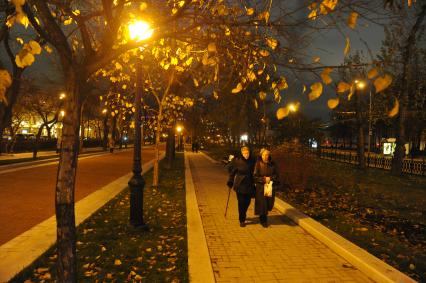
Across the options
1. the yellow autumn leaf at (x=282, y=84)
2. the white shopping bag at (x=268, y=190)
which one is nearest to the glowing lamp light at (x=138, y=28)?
the yellow autumn leaf at (x=282, y=84)

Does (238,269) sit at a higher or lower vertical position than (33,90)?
lower

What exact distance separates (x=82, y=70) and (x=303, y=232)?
225 inches

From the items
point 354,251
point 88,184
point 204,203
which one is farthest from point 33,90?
point 354,251

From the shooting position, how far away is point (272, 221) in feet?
29.3

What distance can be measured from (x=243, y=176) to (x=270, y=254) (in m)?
2.14

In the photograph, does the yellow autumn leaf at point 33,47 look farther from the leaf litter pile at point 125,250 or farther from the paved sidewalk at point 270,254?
the paved sidewalk at point 270,254

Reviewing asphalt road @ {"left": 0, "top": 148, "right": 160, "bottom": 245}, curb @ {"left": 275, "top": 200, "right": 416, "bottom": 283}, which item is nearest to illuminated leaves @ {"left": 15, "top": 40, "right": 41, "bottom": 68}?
asphalt road @ {"left": 0, "top": 148, "right": 160, "bottom": 245}

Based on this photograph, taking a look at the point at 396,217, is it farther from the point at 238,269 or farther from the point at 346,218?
the point at 238,269

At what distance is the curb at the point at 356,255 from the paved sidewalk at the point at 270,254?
0.10m

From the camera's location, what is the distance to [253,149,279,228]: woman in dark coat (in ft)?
26.5

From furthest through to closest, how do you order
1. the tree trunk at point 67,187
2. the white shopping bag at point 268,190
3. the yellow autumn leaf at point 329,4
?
1. the white shopping bag at point 268,190
2. the tree trunk at point 67,187
3. the yellow autumn leaf at point 329,4

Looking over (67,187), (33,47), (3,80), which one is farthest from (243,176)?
(3,80)

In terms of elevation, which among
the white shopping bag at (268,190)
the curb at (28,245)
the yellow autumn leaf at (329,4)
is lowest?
the curb at (28,245)

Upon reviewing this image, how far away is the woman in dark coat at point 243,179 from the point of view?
809 cm
